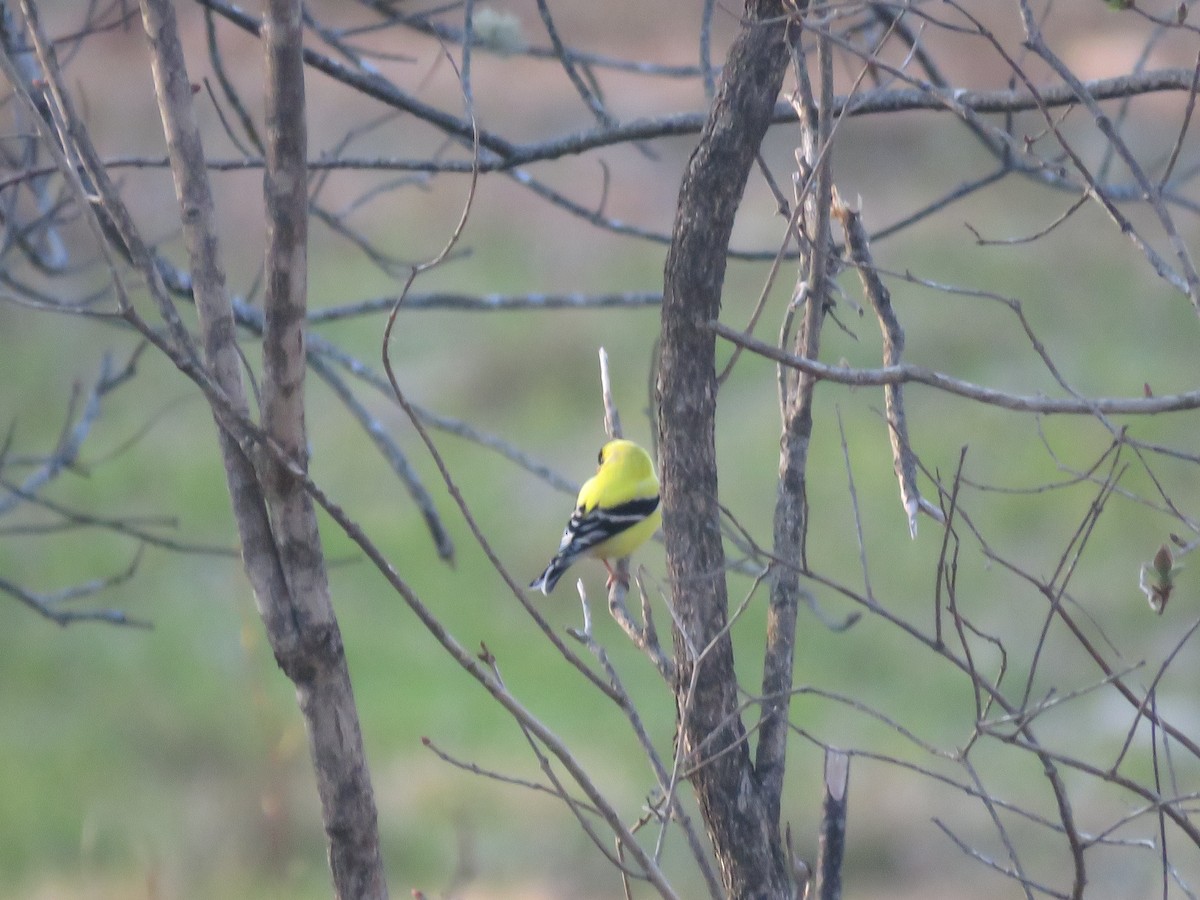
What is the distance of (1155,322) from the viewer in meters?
17.9

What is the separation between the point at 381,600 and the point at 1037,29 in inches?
480

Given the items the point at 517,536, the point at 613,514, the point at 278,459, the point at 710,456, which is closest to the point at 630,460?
the point at 613,514

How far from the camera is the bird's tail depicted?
14.3 ft

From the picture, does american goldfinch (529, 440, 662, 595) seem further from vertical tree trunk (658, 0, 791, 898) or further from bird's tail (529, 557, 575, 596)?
vertical tree trunk (658, 0, 791, 898)

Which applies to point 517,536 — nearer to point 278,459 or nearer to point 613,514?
point 613,514

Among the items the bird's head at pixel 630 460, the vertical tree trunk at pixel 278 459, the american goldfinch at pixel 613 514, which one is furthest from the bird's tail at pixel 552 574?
the vertical tree trunk at pixel 278 459

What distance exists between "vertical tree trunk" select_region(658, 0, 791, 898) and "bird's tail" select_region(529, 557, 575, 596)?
2247mm

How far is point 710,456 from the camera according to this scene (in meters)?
2.04

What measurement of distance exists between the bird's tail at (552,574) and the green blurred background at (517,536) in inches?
38.9

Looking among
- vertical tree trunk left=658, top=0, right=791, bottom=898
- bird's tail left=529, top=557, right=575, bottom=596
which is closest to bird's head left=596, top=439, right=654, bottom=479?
bird's tail left=529, top=557, right=575, bottom=596

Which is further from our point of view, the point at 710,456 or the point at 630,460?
the point at 630,460

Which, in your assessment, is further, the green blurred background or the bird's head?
the green blurred background

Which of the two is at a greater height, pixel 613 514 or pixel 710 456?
pixel 613 514

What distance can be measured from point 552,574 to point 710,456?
98.3 inches
